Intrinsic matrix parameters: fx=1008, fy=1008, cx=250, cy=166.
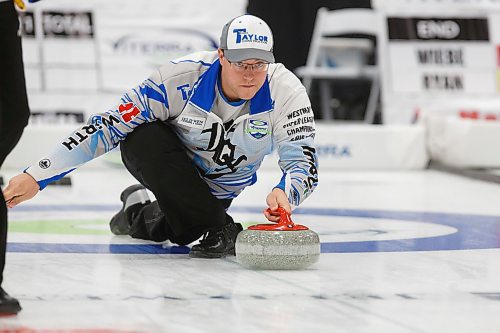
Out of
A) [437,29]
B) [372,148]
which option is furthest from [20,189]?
[437,29]

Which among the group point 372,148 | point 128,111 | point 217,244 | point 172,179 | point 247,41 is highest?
point 247,41

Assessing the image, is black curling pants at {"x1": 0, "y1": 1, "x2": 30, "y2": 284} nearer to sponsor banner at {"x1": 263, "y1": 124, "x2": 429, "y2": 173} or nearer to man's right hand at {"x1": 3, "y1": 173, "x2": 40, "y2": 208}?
man's right hand at {"x1": 3, "y1": 173, "x2": 40, "y2": 208}

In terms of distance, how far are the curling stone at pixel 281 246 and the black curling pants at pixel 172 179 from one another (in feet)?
1.40

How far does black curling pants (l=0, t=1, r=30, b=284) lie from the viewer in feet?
8.38

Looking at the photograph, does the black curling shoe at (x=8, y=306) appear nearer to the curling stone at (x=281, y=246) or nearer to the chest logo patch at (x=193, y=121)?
the curling stone at (x=281, y=246)

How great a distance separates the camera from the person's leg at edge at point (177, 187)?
11.2 ft

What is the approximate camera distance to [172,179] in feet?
11.2

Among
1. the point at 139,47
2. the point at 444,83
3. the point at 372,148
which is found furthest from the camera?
the point at 444,83

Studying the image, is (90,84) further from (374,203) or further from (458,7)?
(374,203)

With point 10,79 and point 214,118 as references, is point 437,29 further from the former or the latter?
point 10,79

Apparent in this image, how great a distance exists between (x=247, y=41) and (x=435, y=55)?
7161mm

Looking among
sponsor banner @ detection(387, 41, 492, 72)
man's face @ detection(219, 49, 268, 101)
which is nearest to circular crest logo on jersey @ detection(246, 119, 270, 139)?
man's face @ detection(219, 49, 268, 101)

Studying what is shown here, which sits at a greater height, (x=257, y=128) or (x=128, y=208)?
(x=257, y=128)

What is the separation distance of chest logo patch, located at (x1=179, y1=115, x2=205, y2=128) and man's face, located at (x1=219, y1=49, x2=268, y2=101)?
17 centimetres
